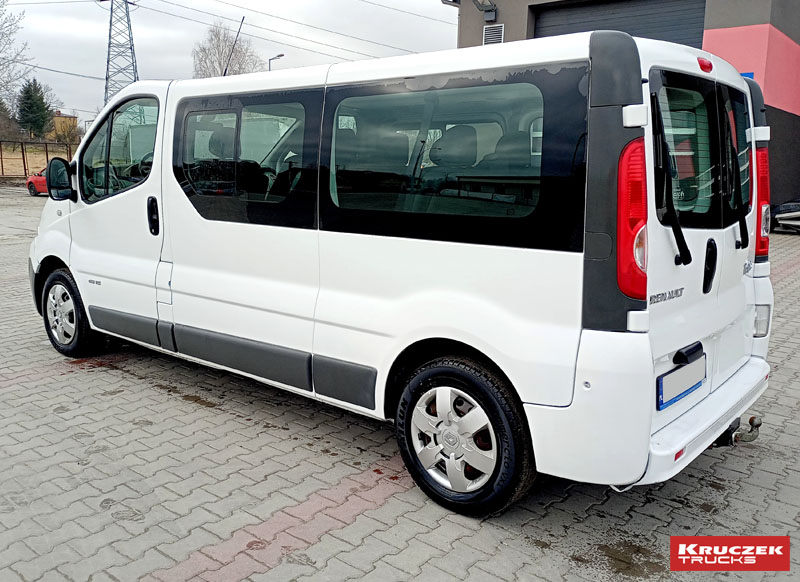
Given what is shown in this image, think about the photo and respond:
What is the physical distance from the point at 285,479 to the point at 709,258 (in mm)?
2424

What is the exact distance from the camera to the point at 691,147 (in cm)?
317

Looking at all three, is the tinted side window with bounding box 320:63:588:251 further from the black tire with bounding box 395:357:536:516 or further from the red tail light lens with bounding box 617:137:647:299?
the black tire with bounding box 395:357:536:516

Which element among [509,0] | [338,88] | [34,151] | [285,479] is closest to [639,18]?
[509,0]

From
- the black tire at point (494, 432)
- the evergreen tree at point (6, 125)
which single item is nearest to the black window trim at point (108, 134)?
the black tire at point (494, 432)

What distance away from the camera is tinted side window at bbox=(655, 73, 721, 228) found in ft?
9.71

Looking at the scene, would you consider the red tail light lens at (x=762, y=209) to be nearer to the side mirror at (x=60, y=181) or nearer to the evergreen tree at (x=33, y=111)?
the side mirror at (x=60, y=181)

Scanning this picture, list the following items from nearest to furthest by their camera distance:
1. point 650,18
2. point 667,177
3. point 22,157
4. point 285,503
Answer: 1. point 667,177
2. point 285,503
3. point 650,18
4. point 22,157

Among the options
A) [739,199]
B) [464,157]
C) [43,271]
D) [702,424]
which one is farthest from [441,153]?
[43,271]

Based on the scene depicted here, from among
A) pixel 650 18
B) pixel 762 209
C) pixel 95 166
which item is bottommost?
pixel 762 209

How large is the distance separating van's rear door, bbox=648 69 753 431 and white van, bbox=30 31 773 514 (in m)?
0.02

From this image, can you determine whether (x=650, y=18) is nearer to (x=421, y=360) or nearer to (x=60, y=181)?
(x=60, y=181)

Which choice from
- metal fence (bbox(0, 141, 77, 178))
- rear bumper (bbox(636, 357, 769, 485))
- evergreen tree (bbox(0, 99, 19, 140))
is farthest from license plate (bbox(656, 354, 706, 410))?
evergreen tree (bbox(0, 99, 19, 140))

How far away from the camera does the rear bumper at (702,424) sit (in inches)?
113

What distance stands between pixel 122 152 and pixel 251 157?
1433 millimetres
